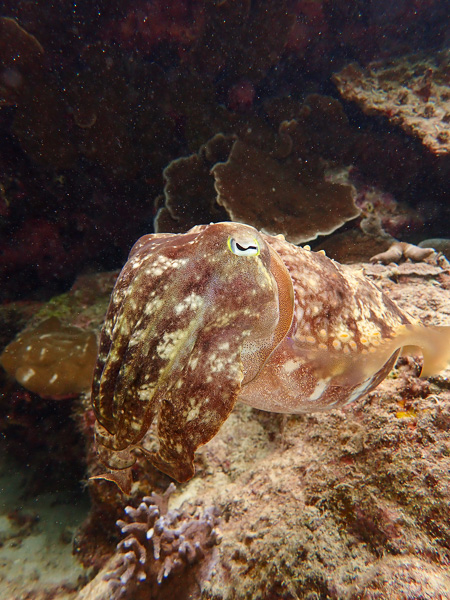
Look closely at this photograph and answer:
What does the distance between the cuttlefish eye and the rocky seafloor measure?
1.55 metres

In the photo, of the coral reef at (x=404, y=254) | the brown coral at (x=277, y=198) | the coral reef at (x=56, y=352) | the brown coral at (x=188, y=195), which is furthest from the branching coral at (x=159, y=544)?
the brown coral at (x=188, y=195)

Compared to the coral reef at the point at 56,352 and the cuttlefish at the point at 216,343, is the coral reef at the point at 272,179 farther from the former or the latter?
the cuttlefish at the point at 216,343

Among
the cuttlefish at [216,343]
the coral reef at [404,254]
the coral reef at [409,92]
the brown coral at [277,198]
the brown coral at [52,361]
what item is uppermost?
the coral reef at [409,92]

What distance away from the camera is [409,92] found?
21.5ft

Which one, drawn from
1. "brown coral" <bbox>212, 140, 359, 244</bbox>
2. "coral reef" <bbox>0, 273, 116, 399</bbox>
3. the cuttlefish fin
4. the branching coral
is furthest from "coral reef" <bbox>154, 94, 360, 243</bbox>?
the cuttlefish fin

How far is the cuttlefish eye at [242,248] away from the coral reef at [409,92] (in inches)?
243

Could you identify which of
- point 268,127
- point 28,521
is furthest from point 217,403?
point 268,127

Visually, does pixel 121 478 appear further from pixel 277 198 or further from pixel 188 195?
pixel 188 195

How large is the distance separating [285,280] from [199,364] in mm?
747

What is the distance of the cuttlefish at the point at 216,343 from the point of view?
1.45m

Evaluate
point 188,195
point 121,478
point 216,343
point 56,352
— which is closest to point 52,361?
point 56,352

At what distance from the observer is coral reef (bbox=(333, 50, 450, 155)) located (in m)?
5.98

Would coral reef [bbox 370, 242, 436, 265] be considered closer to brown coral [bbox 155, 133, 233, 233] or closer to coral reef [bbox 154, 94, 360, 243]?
coral reef [bbox 154, 94, 360, 243]

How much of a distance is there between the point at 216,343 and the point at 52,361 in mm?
4078
